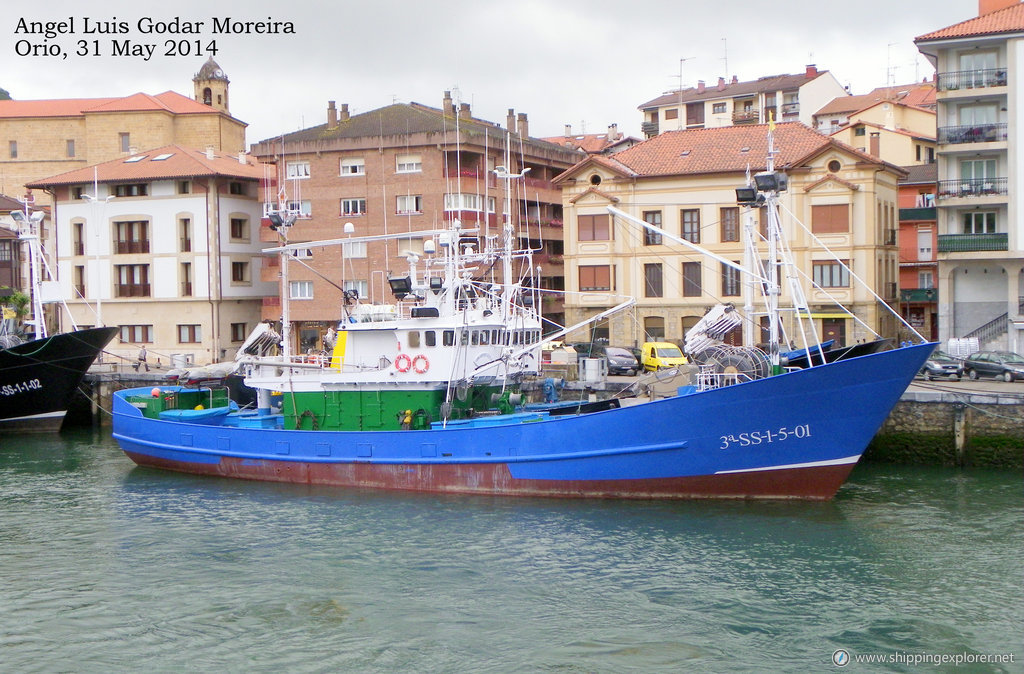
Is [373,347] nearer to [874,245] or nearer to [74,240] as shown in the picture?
[874,245]

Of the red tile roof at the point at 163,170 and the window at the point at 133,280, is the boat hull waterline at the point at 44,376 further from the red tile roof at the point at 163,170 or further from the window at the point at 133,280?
the red tile roof at the point at 163,170

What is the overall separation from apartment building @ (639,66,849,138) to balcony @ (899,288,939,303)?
16.4 m

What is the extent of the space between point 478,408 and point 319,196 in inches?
842

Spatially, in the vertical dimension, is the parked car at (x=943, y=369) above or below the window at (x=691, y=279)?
below

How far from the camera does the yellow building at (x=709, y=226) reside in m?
38.1

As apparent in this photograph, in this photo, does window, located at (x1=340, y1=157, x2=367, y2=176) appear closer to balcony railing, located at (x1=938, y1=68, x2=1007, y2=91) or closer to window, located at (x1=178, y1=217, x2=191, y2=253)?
window, located at (x1=178, y1=217, x2=191, y2=253)

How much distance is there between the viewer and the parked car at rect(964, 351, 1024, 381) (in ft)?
98.1

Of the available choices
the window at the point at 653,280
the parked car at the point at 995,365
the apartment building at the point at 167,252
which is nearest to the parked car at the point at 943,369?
the parked car at the point at 995,365

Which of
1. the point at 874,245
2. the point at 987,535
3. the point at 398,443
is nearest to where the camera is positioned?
the point at 987,535

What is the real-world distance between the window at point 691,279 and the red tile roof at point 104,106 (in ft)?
108

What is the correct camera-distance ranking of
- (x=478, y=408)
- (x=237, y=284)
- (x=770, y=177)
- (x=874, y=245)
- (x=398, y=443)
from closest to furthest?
(x=770, y=177) → (x=398, y=443) → (x=478, y=408) → (x=874, y=245) → (x=237, y=284)

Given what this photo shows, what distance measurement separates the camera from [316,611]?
1570 centimetres

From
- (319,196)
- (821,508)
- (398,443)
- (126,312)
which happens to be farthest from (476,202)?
(821,508)

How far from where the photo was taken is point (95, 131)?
197 feet
